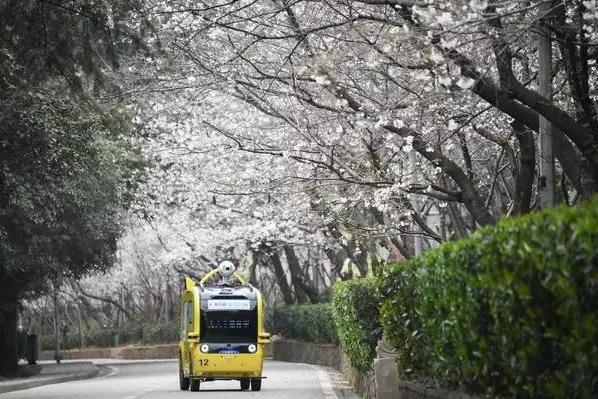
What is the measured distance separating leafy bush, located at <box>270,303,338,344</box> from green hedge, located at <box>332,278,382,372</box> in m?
12.9

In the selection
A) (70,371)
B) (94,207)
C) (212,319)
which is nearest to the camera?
(212,319)

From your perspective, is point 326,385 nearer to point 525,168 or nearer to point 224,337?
point 224,337

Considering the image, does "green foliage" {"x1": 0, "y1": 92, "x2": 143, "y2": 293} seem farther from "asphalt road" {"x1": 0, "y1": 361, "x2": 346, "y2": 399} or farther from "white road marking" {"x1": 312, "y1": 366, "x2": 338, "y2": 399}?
"white road marking" {"x1": 312, "y1": 366, "x2": 338, "y2": 399}

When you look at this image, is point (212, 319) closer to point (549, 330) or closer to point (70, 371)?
point (70, 371)

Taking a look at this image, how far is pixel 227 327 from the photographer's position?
27.4 metres

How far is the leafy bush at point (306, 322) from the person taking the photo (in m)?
40.8

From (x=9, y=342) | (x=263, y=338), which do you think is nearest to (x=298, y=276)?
(x=9, y=342)

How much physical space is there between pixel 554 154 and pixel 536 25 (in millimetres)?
2387

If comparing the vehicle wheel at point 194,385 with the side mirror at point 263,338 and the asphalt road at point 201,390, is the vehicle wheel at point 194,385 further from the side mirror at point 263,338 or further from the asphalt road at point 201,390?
the side mirror at point 263,338

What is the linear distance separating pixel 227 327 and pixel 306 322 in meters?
19.4

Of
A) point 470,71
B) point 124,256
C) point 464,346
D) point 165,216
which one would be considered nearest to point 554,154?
point 470,71

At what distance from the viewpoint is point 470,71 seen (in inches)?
596

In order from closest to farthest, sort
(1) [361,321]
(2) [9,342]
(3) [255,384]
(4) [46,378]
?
(1) [361,321] < (3) [255,384] < (4) [46,378] < (2) [9,342]

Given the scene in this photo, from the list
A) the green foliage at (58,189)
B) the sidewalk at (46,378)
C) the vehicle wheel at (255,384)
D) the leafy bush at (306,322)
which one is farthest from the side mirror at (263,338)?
the leafy bush at (306,322)
